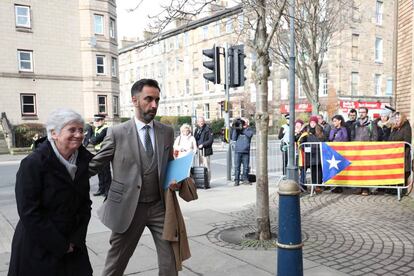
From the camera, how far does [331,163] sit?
26.8 feet

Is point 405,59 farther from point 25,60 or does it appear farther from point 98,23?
point 98,23

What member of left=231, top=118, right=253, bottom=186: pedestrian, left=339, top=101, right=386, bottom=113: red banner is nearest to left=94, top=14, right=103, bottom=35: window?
left=339, top=101, right=386, bottom=113: red banner

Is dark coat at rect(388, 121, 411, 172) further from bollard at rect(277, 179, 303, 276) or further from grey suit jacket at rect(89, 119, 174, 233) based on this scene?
grey suit jacket at rect(89, 119, 174, 233)

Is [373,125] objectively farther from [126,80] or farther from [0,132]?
[126,80]

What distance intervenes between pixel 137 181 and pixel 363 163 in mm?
6254

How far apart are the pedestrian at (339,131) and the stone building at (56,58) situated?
26.7 meters

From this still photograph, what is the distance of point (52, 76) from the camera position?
1213 inches

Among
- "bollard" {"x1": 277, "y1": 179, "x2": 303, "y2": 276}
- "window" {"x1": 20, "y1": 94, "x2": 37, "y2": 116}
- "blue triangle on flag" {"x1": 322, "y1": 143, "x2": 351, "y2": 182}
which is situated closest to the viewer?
"bollard" {"x1": 277, "y1": 179, "x2": 303, "y2": 276}

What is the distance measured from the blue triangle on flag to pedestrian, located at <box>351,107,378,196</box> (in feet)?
3.37

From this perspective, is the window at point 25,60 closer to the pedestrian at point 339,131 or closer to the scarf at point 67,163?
the pedestrian at point 339,131

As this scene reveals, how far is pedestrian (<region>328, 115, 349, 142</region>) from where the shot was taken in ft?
29.2

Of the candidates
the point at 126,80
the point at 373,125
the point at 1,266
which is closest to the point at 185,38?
the point at 126,80

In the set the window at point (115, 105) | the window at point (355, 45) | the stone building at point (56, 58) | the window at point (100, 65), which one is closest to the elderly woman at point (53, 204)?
the stone building at point (56, 58)

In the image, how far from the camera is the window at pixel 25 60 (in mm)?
29406
